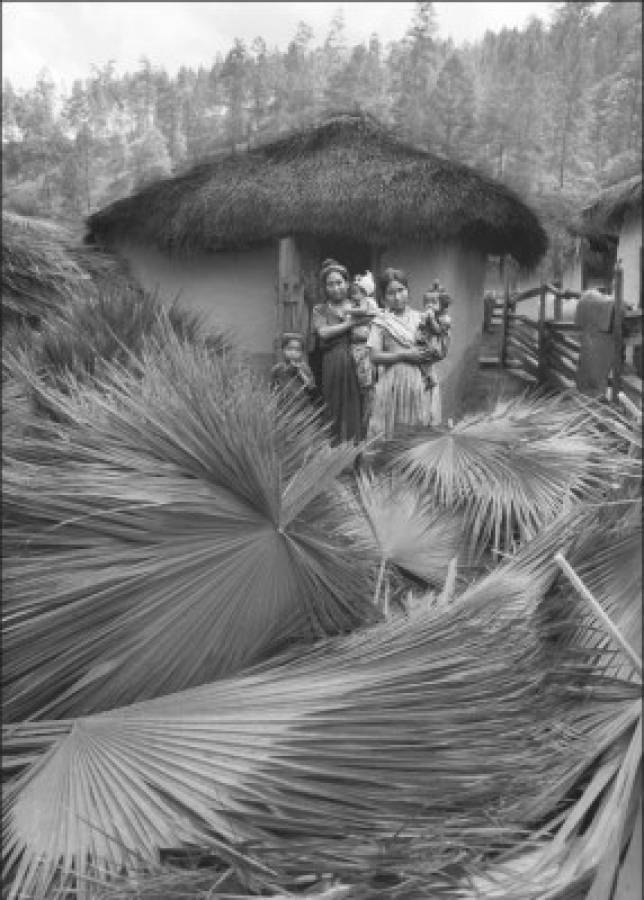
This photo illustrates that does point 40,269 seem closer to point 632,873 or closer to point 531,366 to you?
point 531,366

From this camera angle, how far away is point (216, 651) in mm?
2219

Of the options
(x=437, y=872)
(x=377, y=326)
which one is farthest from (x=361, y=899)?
(x=377, y=326)

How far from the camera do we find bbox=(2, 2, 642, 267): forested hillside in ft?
125

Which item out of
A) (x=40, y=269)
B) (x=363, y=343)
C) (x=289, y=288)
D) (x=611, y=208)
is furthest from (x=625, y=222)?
(x=363, y=343)

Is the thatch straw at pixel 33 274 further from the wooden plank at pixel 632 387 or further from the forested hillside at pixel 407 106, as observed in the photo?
the wooden plank at pixel 632 387

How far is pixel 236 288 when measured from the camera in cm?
895

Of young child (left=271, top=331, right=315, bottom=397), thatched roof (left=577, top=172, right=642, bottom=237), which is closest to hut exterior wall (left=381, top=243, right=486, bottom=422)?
young child (left=271, top=331, right=315, bottom=397)

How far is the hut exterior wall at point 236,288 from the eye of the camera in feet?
28.9

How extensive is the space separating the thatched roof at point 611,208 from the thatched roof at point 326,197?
703 cm

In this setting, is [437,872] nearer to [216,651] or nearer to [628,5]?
[216,651]

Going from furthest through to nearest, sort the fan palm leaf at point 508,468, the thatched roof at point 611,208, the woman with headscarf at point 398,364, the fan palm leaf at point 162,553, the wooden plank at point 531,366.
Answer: the thatched roof at point 611,208 → the wooden plank at point 531,366 → the woman with headscarf at point 398,364 → the fan palm leaf at point 508,468 → the fan palm leaf at point 162,553

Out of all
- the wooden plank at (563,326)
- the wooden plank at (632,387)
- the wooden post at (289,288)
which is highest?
the wooden post at (289,288)

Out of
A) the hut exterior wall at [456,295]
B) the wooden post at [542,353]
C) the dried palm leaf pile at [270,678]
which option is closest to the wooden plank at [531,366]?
the wooden post at [542,353]

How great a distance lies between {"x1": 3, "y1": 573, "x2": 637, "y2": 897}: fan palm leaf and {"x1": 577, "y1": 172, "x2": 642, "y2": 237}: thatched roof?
14.7m
